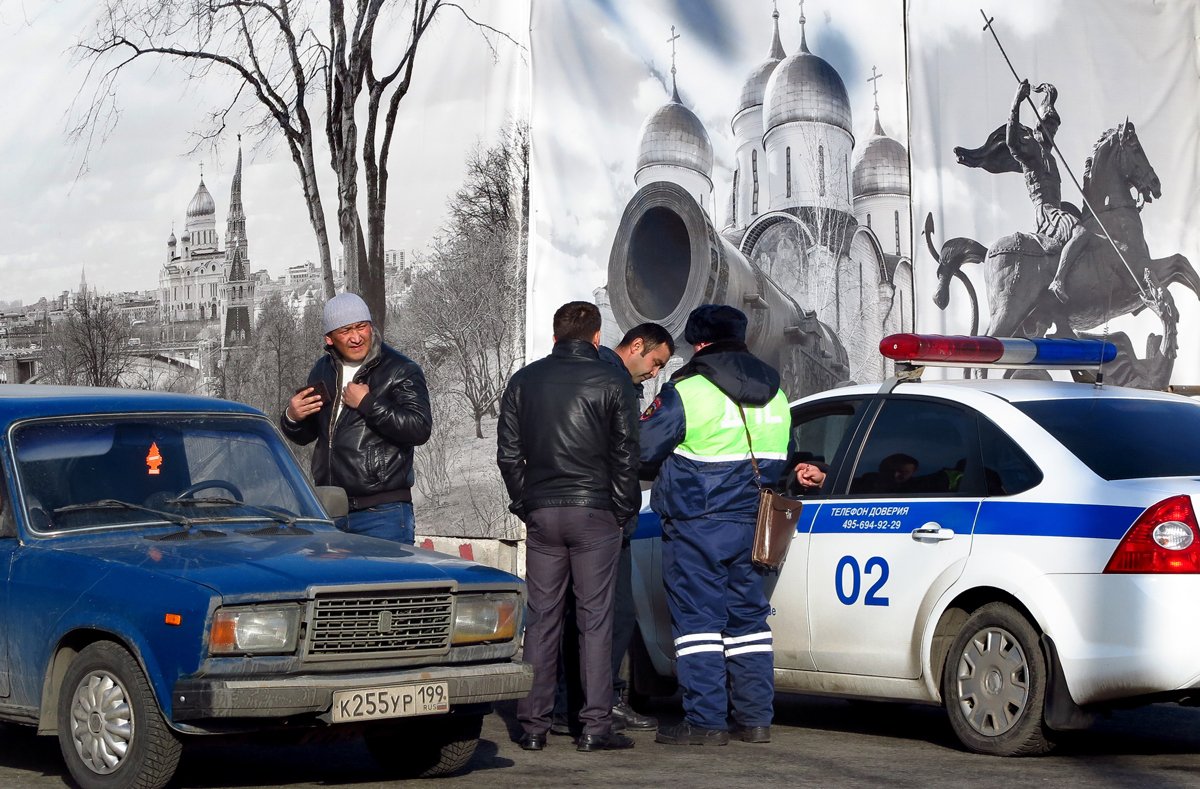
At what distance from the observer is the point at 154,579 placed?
6.04 metres

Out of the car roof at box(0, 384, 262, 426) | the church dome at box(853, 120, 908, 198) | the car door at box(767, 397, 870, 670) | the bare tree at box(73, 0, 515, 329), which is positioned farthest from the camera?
the church dome at box(853, 120, 908, 198)

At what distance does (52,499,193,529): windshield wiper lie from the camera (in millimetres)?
6758

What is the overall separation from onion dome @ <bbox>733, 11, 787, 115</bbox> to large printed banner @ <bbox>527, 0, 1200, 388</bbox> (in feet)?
0.05

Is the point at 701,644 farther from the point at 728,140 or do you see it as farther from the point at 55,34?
the point at 55,34

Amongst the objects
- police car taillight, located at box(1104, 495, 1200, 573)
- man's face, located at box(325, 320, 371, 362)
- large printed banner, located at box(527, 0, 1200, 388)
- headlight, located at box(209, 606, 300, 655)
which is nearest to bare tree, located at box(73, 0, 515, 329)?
large printed banner, located at box(527, 0, 1200, 388)

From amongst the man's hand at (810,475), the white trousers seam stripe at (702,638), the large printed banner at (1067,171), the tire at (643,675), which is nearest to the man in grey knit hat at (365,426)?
the tire at (643,675)

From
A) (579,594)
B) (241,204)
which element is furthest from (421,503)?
(579,594)

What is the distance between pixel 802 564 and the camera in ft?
25.9

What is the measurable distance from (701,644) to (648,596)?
1017mm

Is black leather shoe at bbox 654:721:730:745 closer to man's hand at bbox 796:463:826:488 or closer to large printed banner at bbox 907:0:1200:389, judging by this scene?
man's hand at bbox 796:463:826:488

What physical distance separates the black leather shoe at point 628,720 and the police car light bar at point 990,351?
206 centimetres

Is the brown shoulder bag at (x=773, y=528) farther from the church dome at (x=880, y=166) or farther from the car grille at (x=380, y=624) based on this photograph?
the church dome at (x=880, y=166)

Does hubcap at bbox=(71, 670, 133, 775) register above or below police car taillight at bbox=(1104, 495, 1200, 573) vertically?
below

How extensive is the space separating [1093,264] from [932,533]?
7.35 m
